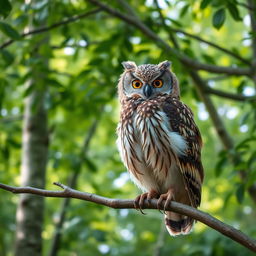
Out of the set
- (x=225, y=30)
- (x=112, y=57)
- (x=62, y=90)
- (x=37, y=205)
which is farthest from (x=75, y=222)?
(x=225, y=30)

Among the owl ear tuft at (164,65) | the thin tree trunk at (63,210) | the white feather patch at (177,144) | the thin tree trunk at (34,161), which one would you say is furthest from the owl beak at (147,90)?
the thin tree trunk at (63,210)

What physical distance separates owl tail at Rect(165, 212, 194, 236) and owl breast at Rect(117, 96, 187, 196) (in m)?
0.26

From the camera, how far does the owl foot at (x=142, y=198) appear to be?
3.79 meters

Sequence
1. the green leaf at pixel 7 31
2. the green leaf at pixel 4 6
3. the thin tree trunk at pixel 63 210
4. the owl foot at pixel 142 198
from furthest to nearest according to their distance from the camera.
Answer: the thin tree trunk at pixel 63 210
the green leaf at pixel 7 31
the green leaf at pixel 4 6
the owl foot at pixel 142 198

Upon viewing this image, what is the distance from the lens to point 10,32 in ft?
15.2

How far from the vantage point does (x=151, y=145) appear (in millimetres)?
4195

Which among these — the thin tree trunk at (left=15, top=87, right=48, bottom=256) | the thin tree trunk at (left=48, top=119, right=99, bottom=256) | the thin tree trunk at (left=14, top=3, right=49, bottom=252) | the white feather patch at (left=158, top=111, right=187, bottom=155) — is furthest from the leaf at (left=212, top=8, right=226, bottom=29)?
the thin tree trunk at (left=48, top=119, right=99, bottom=256)

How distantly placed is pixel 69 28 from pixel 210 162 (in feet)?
10.8

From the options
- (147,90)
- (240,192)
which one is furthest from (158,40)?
(240,192)

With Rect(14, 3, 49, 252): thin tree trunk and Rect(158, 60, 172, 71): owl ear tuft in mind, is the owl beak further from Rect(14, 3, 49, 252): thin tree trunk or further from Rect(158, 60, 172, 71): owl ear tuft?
Rect(14, 3, 49, 252): thin tree trunk

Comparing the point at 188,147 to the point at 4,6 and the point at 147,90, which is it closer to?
the point at 147,90

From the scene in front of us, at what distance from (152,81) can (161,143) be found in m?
0.71

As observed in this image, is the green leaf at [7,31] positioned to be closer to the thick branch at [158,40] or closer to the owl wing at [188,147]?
the thick branch at [158,40]

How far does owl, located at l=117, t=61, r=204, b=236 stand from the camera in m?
4.21
